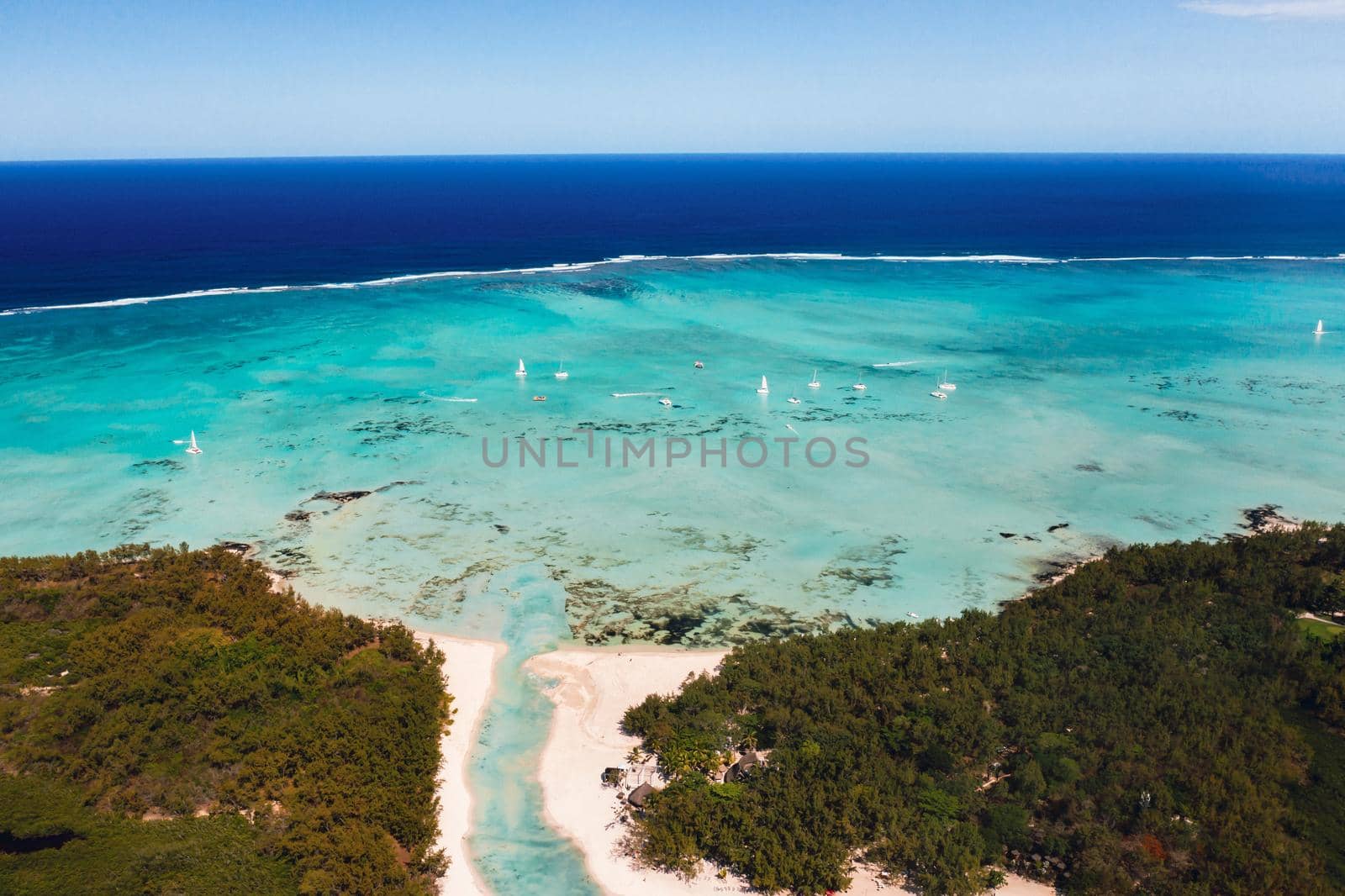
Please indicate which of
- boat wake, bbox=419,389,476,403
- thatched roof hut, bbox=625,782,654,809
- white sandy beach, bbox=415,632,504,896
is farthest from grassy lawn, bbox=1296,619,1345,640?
boat wake, bbox=419,389,476,403

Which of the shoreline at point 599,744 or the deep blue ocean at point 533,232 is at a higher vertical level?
the deep blue ocean at point 533,232

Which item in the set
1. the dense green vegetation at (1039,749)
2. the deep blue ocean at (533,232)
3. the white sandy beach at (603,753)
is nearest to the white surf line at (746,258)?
the deep blue ocean at (533,232)

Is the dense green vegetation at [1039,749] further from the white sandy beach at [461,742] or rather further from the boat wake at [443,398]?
the boat wake at [443,398]

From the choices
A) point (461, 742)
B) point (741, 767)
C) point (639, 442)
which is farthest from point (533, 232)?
point (741, 767)

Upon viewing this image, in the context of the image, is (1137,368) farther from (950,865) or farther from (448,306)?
(448,306)

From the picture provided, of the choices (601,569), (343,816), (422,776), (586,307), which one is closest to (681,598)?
(601,569)

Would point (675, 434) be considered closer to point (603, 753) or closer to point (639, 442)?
point (639, 442)
